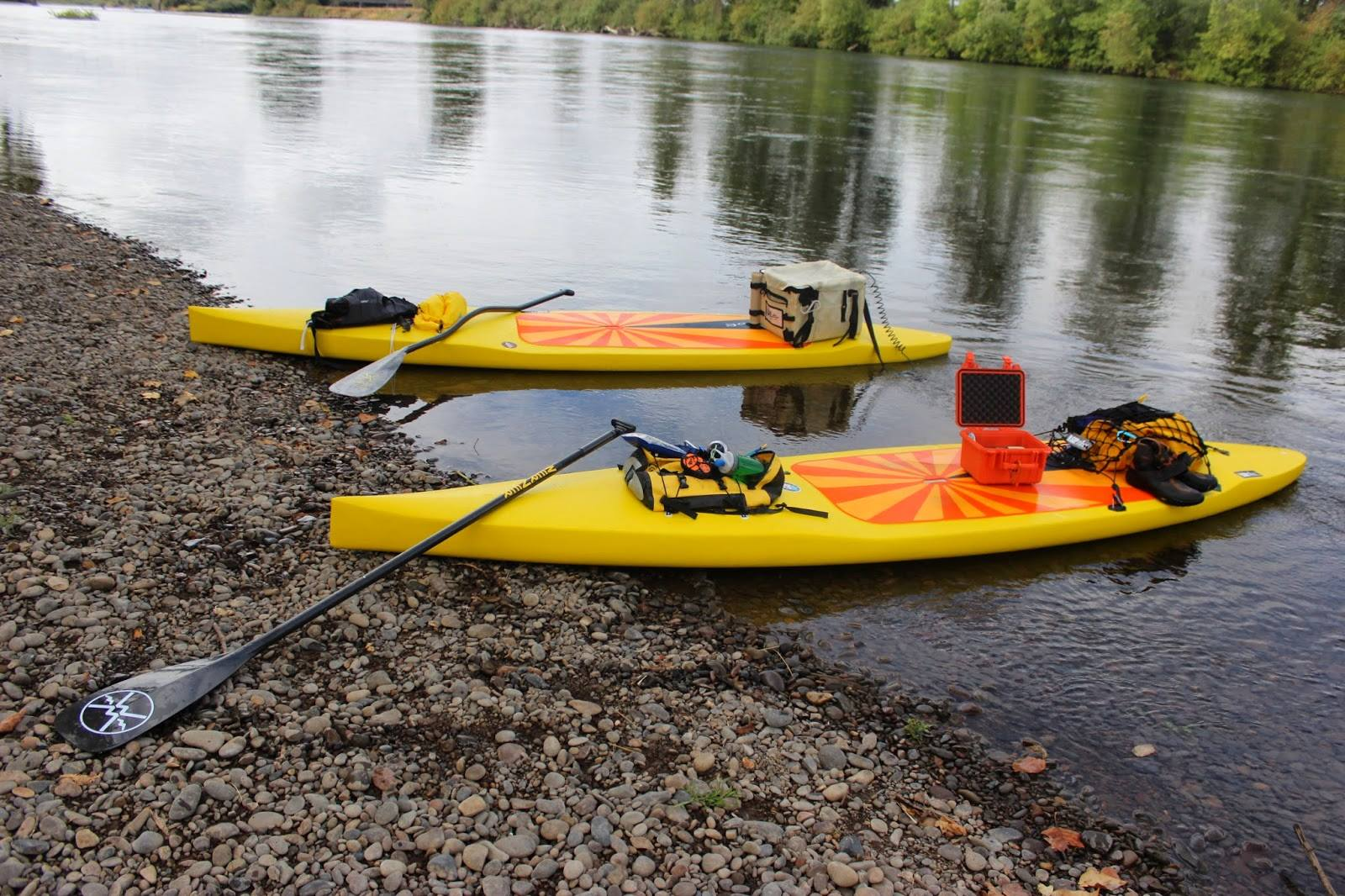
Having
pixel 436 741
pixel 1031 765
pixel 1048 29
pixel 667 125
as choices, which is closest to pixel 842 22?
pixel 1048 29

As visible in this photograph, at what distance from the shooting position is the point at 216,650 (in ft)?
15.6

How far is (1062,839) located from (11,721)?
13.8 feet

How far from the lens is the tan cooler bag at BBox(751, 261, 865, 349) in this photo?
375 inches

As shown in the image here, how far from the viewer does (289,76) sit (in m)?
36.6

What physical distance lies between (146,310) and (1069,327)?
945 cm

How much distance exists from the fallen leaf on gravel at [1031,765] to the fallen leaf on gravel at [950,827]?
0.57 metres

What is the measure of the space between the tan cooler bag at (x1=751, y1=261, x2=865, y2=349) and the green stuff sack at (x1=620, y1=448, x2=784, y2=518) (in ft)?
11.7

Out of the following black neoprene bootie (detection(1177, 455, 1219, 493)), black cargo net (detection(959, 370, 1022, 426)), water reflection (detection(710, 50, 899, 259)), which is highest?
water reflection (detection(710, 50, 899, 259))

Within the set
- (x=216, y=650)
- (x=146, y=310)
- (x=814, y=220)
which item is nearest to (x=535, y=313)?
(x=146, y=310)

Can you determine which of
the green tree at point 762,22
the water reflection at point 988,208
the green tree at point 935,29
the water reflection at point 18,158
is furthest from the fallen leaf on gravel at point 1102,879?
the green tree at point 762,22

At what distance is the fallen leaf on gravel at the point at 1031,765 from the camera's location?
461 centimetres

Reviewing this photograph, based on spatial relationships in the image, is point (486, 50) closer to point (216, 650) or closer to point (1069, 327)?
point (1069, 327)

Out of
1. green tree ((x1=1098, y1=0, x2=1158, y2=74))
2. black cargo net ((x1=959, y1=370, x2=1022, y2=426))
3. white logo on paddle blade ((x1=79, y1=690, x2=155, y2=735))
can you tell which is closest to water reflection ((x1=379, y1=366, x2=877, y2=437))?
black cargo net ((x1=959, y1=370, x2=1022, y2=426))

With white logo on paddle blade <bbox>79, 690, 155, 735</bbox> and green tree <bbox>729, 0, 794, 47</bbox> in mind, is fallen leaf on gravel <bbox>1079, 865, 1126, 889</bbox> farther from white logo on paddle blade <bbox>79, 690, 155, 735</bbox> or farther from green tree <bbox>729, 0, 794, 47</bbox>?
green tree <bbox>729, 0, 794, 47</bbox>
